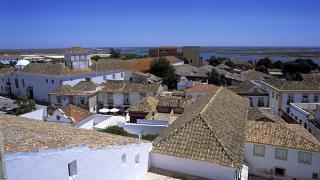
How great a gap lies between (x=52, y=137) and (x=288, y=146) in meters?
14.7

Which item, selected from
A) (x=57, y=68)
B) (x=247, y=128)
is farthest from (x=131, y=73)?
(x=247, y=128)

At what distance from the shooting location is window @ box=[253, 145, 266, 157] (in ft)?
63.8

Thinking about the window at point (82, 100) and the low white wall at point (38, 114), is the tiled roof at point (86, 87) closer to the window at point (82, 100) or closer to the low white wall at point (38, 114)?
the window at point (82, 100)

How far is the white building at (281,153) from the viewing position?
18.4m

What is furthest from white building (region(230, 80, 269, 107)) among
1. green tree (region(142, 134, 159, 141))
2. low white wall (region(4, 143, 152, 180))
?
low white wall (region(4, 143, 152, 180))

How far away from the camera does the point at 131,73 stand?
5856 cm

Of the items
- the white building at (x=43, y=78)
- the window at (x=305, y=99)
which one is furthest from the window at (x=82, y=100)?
the window at (x=305, y=99)

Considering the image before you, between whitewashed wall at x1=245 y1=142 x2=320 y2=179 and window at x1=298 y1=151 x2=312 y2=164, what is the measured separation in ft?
0.56

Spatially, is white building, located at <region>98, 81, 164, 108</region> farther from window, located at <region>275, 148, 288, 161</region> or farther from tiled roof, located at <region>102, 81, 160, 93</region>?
window, located at <region>275, 148, 288, 161</region>

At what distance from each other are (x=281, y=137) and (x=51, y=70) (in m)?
38.7

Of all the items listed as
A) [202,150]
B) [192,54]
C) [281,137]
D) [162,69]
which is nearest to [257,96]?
[162,69]

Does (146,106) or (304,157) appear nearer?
(304,157)

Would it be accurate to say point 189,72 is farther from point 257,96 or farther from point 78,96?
point 78,96

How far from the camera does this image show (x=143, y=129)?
24.0m
